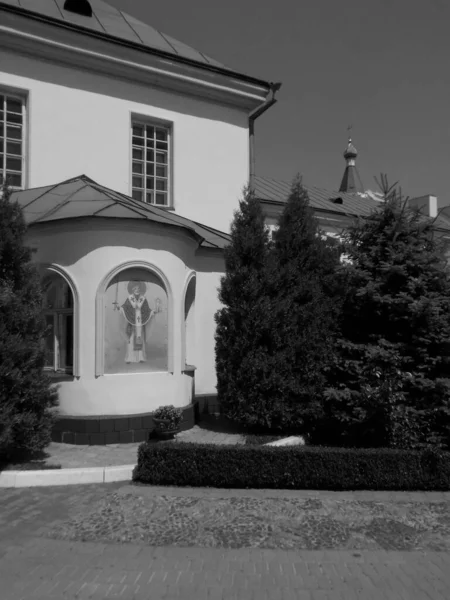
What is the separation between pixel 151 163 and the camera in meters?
12.8

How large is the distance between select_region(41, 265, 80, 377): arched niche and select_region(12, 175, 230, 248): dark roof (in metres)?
1.07

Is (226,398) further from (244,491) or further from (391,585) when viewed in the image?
(391,585)

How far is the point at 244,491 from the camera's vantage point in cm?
680

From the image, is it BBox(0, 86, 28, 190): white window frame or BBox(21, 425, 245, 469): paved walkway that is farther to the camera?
BBox(0, 86, 28, 190): white window frame

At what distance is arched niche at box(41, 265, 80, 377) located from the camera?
30.0 ft

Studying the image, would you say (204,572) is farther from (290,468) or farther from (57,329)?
(57,329)

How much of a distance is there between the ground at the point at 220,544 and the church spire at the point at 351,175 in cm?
5612

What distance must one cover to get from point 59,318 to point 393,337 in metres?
6.19

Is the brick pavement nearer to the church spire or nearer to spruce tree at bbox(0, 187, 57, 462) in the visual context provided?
spruce tree at bbox(0, 187, 57, 462)

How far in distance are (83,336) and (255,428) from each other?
370cm

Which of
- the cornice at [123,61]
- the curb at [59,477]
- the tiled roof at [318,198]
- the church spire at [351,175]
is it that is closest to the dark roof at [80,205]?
the cornice at [123,61]

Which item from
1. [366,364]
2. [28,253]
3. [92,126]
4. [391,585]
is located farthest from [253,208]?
[391,585]

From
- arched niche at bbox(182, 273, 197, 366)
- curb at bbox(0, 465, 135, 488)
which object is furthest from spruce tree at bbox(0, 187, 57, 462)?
arched niche at bbox(182, 273, 197, 366)

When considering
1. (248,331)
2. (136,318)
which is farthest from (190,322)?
(248,331)
